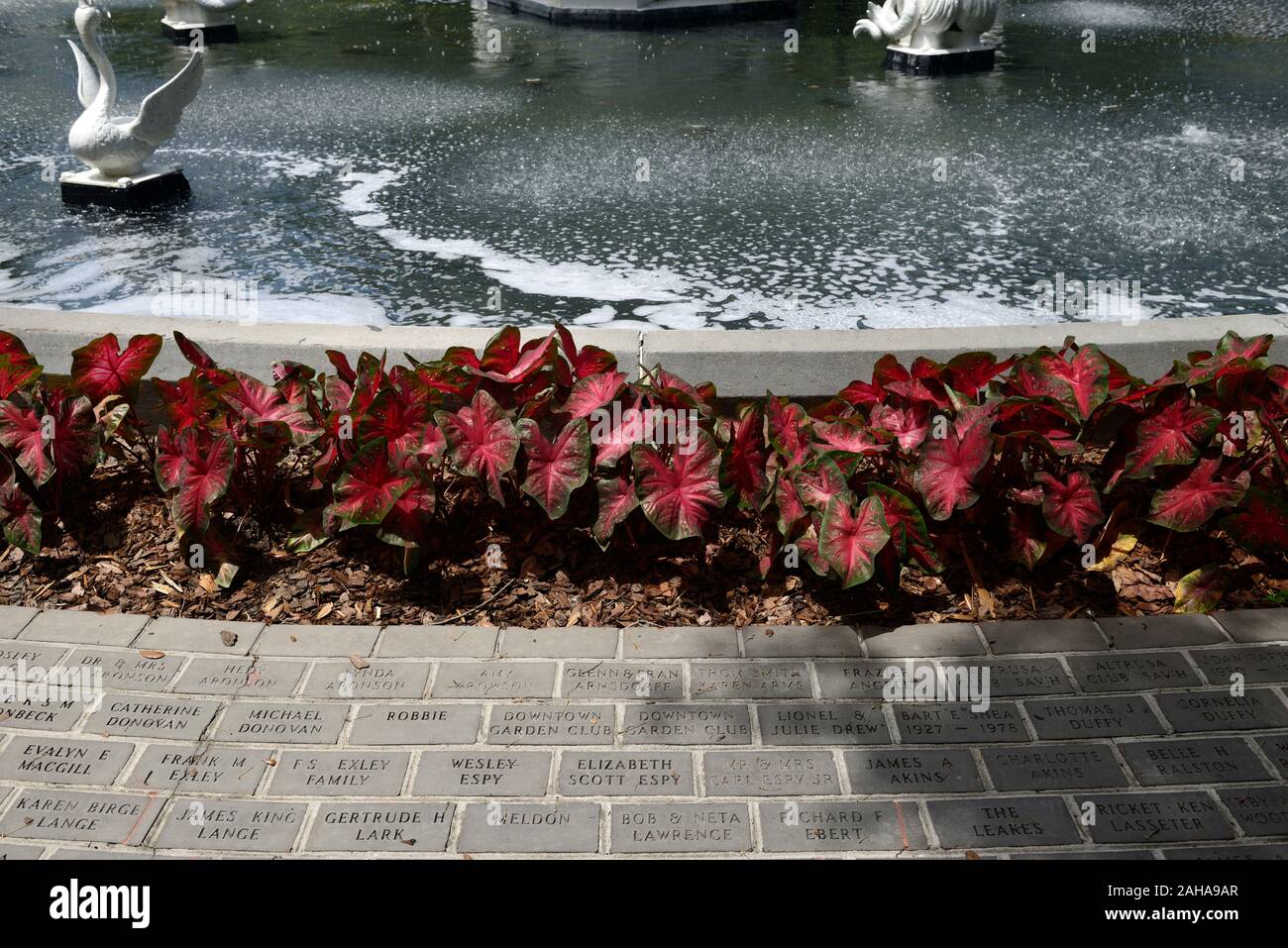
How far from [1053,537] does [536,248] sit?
4.14m


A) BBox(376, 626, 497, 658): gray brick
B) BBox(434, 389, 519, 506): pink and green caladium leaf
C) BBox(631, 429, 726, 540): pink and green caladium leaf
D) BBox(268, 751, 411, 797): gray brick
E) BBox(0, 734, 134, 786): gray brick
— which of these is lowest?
BBox(268, 751, 411, 797): gray brick

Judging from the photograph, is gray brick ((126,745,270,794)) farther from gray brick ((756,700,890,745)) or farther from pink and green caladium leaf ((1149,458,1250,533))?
pink and green caladium leaf ((1149,458,1250,533))

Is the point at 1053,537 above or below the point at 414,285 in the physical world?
below

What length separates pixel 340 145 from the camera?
9.06 m

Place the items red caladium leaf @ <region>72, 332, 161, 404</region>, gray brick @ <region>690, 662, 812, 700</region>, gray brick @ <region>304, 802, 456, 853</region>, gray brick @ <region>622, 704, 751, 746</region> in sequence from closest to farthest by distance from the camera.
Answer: gray brick @ <region>304, 802, 456, 853</region> → gray brick @ <region>622, 704, 751, 746</region> → gray brick @ <region>690, 662, 812, 700</region> → red caladium leaf @ <region>72, 332, 161, 404</region>

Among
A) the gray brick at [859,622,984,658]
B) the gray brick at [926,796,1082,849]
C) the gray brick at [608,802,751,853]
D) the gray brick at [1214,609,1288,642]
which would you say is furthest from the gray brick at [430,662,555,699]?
the gray brick at [1214,609,1288,642]

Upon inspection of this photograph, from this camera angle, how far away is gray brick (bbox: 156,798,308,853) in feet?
8.59

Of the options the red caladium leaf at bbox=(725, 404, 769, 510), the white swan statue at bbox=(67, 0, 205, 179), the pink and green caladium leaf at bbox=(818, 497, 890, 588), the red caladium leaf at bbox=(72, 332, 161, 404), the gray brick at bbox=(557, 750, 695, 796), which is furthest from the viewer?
the white swan statue at bbox=(67, 0, 205, 179)

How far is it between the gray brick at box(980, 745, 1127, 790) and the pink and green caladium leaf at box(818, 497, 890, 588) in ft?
2.10

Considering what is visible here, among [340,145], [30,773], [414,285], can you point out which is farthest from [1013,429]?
[340,145]

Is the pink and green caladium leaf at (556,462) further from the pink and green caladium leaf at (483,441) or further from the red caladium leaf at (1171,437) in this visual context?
the red caladium leaf at (1171,437)

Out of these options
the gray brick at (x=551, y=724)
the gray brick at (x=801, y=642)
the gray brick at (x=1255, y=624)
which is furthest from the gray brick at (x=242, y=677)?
the gray brick at (x=1255, y=624)

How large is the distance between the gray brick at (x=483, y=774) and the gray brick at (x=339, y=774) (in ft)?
0.23

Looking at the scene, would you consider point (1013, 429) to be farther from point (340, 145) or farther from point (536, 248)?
point (340, 145)
